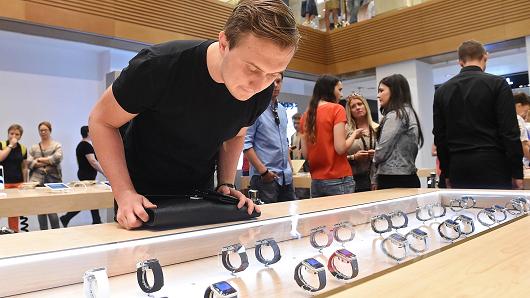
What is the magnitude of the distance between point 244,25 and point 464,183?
206 cm

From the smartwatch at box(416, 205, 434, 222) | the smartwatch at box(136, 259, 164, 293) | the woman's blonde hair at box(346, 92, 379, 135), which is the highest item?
the woman's blonde hair at box(346, 92, 379, 135)

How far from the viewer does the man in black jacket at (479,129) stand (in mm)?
2438

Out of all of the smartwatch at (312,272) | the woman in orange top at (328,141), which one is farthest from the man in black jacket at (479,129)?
the smartwatch at (312,272)

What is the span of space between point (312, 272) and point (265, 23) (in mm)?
529

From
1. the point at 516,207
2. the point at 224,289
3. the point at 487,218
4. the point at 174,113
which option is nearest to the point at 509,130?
the point at 516,207

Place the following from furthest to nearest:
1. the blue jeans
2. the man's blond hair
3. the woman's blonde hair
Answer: the woman's blonde hair < the blue jeans < the man's blond hair

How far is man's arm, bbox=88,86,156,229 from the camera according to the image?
105cm

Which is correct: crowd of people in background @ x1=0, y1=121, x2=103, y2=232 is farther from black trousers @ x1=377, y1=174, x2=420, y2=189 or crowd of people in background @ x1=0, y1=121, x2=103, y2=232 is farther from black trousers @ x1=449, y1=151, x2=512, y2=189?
black trousers @ x1=449, y1=151, x2=512, y2=189

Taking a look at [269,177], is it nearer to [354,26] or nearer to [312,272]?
[312,272]

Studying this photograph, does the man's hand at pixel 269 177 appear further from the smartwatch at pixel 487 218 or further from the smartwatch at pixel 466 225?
the smartwatch at pixel 466 225

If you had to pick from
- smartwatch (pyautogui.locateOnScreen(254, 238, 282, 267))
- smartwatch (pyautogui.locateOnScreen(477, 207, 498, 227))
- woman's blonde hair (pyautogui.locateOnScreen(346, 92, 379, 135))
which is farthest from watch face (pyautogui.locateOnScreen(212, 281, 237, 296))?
woman's blonde hair (pyautogui.locateOnScreen(346, 92, 379, 135))

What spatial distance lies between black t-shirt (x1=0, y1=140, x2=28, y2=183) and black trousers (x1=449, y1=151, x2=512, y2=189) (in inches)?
175

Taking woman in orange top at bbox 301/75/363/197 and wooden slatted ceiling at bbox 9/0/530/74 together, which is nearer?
woman in orange top at bbox 301/75/363/197

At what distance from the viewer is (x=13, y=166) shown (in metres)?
4.67
